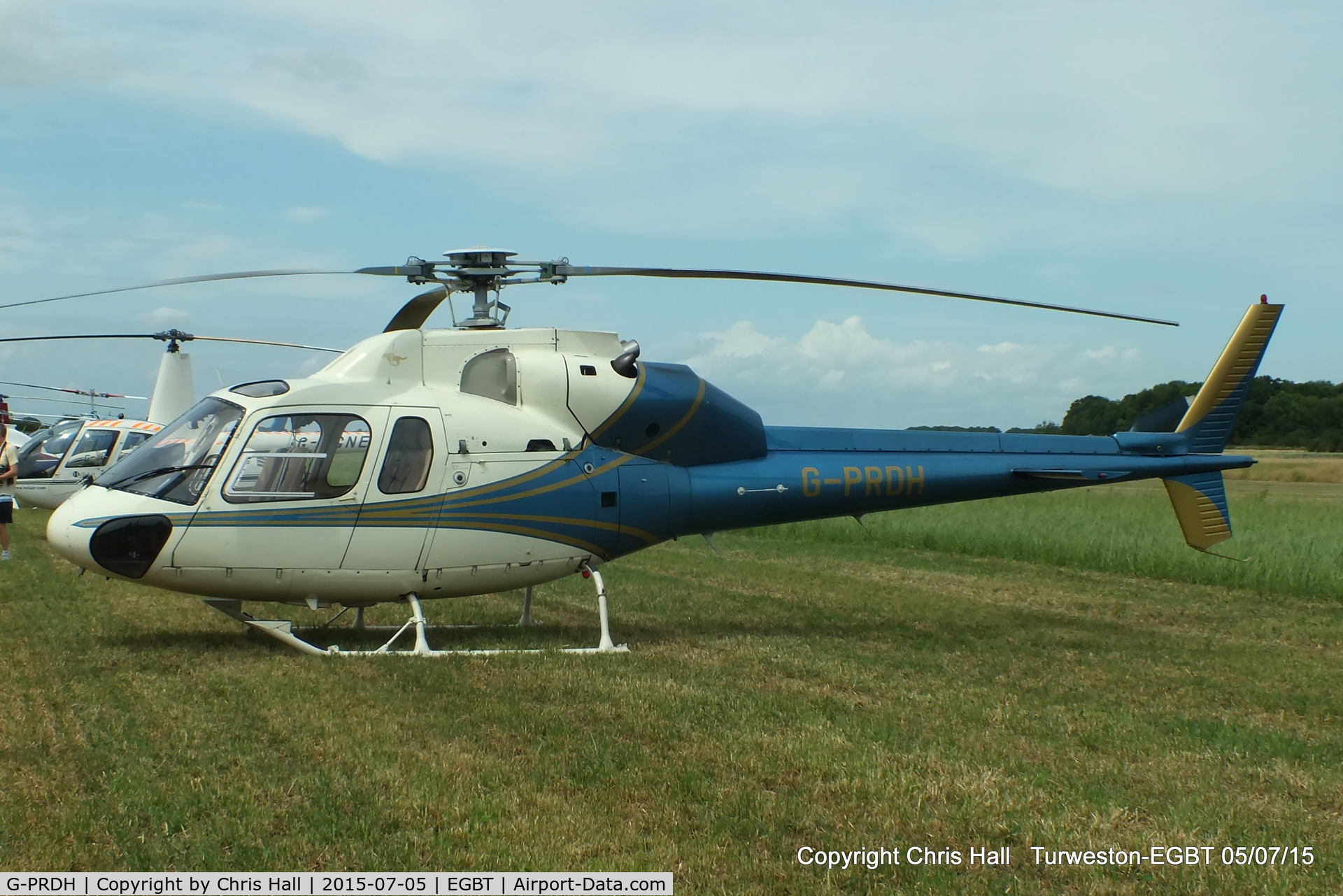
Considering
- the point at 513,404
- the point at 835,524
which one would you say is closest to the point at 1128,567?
the point at 835,524

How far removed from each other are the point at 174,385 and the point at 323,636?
13.7 m

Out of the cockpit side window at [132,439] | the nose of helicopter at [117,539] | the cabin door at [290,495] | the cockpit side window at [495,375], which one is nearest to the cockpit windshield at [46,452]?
the cockpit side window at [132,439]

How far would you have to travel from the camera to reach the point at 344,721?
677cm

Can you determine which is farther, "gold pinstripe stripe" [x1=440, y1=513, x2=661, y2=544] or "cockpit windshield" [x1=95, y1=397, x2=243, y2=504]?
"gold pinstripe stripe" [x1=440, y1=513, x2=661, y2=544]

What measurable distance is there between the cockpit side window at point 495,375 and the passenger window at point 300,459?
3.80 feet

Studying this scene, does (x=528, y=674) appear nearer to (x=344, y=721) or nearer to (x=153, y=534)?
(x=344, y=721)

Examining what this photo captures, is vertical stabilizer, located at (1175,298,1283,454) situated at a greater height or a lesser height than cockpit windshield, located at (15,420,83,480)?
greater

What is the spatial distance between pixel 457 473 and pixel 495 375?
1.05 metres

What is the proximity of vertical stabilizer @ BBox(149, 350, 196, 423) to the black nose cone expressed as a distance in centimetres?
1396

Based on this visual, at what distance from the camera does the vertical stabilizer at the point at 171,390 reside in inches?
850

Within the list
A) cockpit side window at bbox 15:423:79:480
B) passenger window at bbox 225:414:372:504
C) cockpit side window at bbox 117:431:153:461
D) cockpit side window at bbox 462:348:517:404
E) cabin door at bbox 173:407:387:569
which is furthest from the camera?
cockpit side window at bbox 117:431:153:461

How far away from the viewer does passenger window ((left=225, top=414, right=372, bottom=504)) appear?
8.82m

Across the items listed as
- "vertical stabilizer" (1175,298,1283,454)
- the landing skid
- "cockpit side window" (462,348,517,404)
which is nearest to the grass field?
the landing skid

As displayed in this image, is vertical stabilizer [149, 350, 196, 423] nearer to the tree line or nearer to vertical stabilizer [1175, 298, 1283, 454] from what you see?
vertical stabilizer [1175, 298, 1283, 454]
